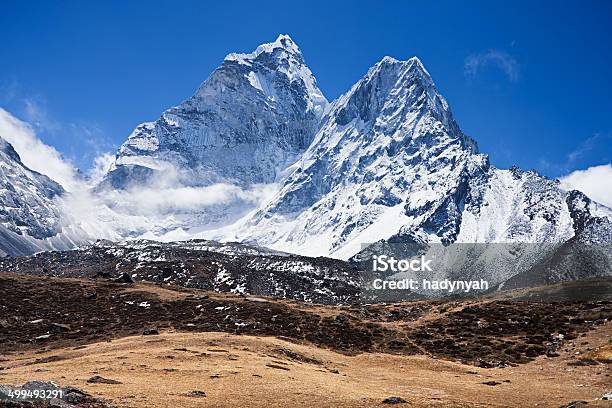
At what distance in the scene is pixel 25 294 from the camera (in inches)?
4326

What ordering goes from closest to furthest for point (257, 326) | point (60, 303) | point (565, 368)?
point (565, 368)
point (257, 326)
point (60, 303)

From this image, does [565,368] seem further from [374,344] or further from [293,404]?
[293,404]

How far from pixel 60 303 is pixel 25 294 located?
34.8 ft

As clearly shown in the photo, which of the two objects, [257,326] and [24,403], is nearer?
[24,403]

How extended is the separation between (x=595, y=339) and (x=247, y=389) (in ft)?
161

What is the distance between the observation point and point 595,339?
228 feet

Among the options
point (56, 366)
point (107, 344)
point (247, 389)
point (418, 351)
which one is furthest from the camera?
point (418, 351)

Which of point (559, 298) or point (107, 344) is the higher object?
point (559, 298)

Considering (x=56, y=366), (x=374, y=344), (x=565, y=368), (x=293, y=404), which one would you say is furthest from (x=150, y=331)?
(x=565, y=368)

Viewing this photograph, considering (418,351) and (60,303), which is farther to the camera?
(60,303)

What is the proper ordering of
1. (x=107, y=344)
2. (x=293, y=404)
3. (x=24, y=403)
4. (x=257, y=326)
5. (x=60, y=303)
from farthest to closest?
(x=60, y=303)
(x=257, y=326)
(x=107, y=344)
(x=293, y=404)
(x=24, y=403)

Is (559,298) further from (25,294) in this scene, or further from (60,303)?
(25,294)

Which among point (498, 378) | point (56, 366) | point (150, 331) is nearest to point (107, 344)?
point (150, 331)

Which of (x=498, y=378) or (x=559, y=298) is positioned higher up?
(x=559, y=298)
